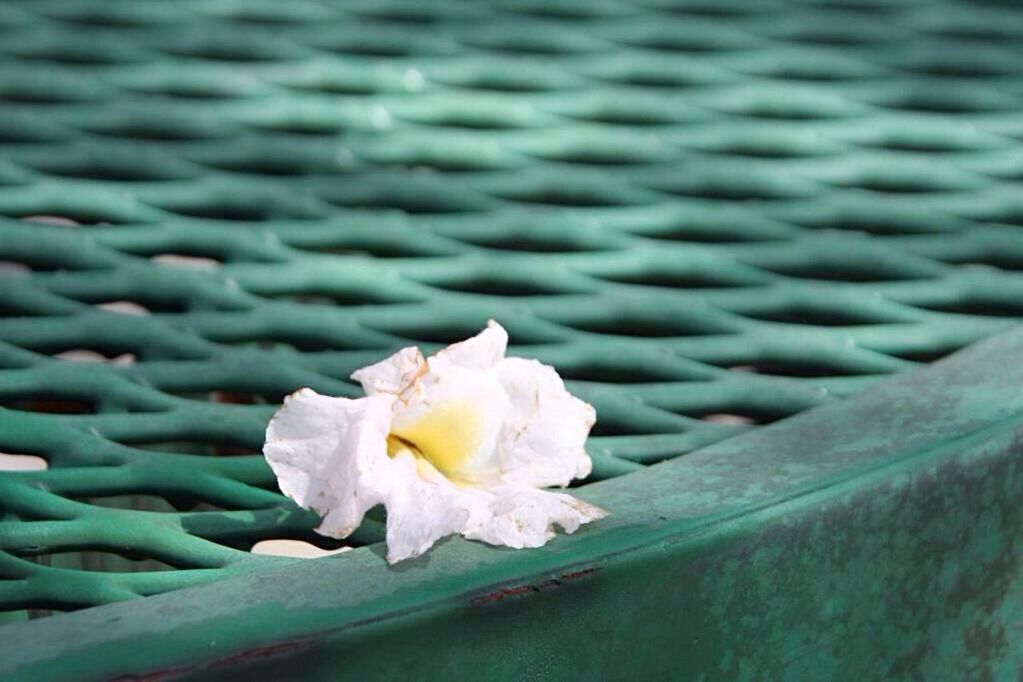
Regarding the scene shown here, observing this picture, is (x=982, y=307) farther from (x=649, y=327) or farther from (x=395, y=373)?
Result: (x=395, y=373)

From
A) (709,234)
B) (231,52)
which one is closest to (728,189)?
(709,234)

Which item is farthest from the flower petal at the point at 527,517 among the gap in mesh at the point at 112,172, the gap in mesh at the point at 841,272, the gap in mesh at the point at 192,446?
the gap in mesh at the point at 112,172

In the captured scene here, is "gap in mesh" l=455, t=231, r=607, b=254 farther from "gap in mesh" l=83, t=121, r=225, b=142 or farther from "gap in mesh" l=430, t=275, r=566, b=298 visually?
"gap in mesh" l=83, t=121, r=225, b=142

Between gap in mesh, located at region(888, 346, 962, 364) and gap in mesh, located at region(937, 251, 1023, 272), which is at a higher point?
gap in mesh, located at region(937, 251, 1023, 272)

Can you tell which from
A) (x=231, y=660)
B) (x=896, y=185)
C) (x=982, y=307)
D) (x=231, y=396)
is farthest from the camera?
(x=896, y=185)

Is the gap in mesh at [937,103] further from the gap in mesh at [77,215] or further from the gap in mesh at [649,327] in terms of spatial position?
the gap in mesh at [77,215]

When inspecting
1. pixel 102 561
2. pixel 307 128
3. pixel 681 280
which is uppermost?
pixel 307 128

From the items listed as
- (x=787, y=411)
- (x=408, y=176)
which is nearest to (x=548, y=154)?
(x=408, y=176)

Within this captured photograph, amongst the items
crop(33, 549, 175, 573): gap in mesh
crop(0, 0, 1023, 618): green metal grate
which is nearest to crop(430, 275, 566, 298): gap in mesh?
crop(0, 0, 1023, 618): green metal grate
